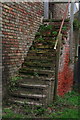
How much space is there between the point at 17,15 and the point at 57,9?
14.7ft

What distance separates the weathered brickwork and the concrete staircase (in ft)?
0.89

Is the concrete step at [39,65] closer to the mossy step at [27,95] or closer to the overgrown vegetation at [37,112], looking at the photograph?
the mossy step at [27,95]

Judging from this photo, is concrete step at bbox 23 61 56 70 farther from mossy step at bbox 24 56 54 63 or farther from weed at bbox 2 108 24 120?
weed at bbox 2 108 24 120

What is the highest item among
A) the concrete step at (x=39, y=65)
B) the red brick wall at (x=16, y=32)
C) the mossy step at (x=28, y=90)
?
the red brick wall at (x=16, y=32)

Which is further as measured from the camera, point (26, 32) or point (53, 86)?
point (26, 32)

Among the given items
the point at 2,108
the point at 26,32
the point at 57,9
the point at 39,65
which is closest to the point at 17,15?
the point at 26,32

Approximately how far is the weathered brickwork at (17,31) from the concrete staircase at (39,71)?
0.89ft

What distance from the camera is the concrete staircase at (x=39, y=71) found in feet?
15.6

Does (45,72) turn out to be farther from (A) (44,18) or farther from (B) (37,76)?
(A) (44,18)

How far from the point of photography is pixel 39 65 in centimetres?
560

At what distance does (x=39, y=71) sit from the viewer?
5426mm

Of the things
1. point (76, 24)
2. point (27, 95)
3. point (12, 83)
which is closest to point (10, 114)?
point (27, 95)

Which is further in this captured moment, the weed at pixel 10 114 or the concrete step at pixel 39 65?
the concrete step at pixel 39 65

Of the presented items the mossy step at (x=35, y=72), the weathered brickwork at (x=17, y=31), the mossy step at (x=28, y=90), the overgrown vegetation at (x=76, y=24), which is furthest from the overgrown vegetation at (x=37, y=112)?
the overgrown vegetation at (x=76, y=24)
